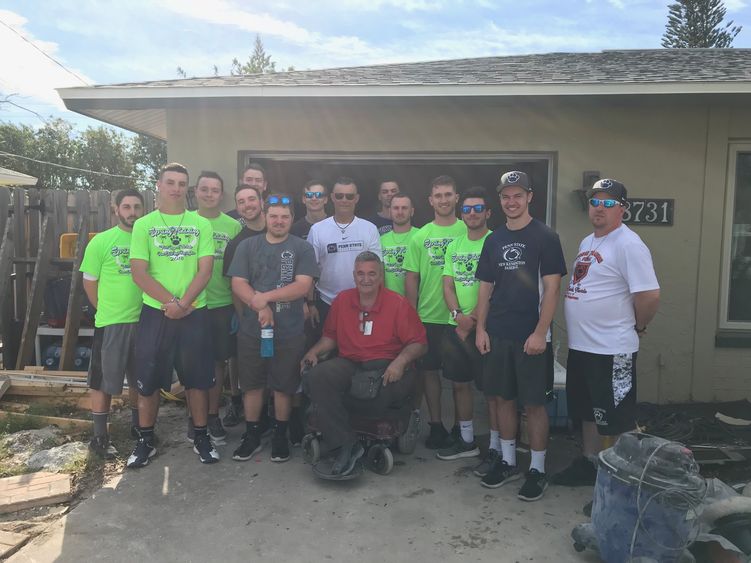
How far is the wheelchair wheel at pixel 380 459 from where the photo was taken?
11.9 ft

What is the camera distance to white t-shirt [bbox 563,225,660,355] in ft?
10.3

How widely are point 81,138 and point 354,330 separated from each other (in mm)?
34584

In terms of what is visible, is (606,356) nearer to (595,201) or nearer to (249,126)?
→ (595,201)

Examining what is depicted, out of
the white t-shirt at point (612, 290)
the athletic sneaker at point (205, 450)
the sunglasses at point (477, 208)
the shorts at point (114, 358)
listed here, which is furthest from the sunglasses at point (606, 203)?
the shorts at point (114, 358)

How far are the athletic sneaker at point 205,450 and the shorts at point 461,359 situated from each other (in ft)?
5.42

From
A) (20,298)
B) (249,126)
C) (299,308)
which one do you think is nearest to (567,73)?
(249,126)

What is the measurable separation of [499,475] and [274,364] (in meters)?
1.60

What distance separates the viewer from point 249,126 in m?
5.30

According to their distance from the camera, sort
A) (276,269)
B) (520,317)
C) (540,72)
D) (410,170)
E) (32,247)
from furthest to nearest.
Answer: (410,170)
(32,247)
(540,72)
(276,269)
(520,317)

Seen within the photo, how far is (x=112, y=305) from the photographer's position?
376 centimetres

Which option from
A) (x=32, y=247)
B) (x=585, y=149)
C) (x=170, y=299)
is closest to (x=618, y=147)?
(x=585, y=149)

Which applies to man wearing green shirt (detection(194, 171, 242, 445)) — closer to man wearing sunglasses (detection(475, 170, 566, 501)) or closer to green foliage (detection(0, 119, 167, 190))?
man wearing sunglasses (detection(475, 170, 566, 501))

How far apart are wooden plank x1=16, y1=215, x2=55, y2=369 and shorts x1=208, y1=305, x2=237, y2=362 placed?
266 cm

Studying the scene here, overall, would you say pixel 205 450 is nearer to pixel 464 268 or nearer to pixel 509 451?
pixel 509 451
